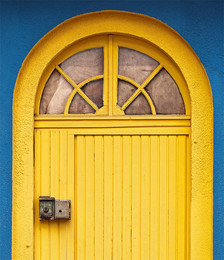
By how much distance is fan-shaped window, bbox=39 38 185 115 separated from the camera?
3547 millimetres

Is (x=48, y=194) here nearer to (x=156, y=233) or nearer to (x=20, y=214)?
(x=20, y=214)

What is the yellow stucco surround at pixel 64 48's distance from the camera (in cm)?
340

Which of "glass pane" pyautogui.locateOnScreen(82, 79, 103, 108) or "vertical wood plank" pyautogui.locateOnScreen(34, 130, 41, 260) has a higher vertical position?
"glass pane" pyautogui.locateOnScreen(82, 79, 103, 108)

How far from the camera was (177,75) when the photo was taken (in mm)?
3527

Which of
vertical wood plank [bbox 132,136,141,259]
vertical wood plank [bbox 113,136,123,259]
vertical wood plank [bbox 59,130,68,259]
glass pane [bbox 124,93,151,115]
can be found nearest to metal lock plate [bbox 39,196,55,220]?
vertical wood plank [bbox 59,130,68,259]

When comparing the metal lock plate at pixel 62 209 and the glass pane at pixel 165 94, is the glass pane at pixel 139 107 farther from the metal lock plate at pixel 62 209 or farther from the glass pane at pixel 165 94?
the metal lock plate at pixel 62 209

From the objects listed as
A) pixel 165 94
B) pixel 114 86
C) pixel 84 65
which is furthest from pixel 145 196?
pixel 84 65

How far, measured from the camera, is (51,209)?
137 inches

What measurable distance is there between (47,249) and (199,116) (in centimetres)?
199

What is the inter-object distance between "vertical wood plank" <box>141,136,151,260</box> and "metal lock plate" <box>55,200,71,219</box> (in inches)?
28.9

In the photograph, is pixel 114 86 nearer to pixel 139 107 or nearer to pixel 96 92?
pixel 96 92

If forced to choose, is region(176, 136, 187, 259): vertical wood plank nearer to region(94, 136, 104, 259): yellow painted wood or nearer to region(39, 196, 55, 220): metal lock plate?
region(94, 136, 104, 259): yellow painted wood

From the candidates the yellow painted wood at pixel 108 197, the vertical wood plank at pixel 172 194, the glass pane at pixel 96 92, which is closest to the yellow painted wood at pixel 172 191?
the vertical wood plank at pixel 172 194

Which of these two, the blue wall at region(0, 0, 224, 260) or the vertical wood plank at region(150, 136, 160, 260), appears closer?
the blue wall at region(0, 0, 224, 260)
